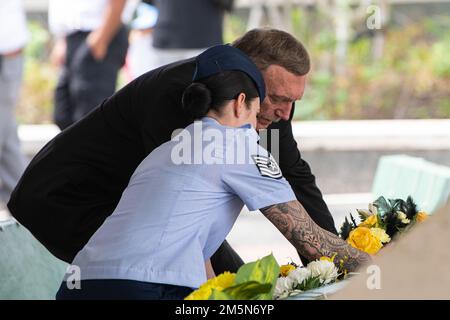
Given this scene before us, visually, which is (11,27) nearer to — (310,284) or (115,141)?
(115,141)

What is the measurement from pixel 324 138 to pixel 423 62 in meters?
2.21

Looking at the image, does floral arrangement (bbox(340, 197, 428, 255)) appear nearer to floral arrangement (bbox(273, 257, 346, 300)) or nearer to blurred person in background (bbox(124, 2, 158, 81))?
floral arrangement (bbox(273, 257, 346, 300))

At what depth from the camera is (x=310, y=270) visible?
2.37m

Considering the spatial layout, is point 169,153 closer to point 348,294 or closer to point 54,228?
point 54,228

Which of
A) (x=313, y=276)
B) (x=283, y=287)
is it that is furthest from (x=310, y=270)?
(x=283, y=287)

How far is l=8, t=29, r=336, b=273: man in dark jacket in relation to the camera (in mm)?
2654

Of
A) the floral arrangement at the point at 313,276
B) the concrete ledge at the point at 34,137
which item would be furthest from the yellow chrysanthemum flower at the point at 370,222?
the concrete ledge at the point at 34,137

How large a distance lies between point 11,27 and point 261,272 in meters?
3.65

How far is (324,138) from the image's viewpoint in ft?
22.0

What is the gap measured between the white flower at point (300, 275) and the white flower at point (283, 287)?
0.05ft

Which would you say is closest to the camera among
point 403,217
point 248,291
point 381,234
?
point 248,291

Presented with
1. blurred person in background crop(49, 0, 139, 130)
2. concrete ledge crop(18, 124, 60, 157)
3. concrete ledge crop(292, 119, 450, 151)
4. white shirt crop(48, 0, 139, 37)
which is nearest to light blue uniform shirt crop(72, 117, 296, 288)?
blurred person in background crop(49, 0, 139, 130)

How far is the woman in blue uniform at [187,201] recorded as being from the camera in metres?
2.24

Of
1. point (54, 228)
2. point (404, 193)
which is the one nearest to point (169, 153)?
point (54, 228)
